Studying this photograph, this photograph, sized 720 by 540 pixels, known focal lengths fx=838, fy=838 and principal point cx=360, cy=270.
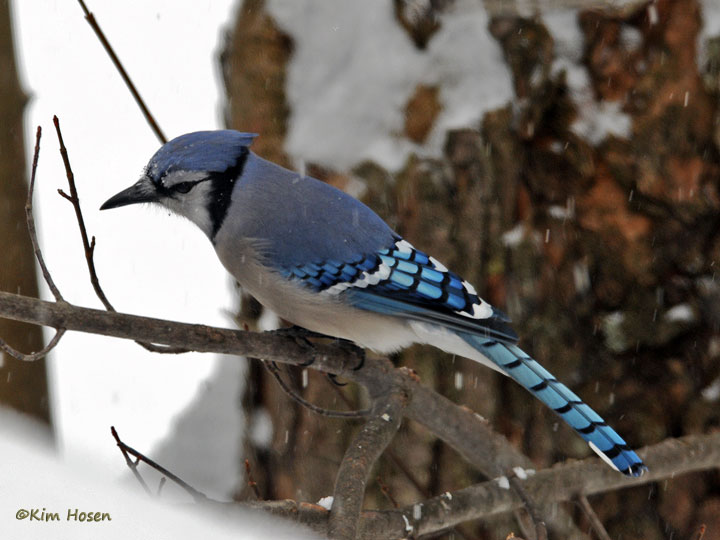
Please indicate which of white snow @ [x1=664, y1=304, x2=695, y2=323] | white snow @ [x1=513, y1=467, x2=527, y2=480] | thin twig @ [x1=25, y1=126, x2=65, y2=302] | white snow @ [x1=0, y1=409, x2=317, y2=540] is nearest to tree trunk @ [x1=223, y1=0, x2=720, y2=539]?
white snow @ [x1=664, y1=304, x2=695, y2=323]

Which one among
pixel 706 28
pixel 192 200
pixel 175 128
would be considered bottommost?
pixel 175 128

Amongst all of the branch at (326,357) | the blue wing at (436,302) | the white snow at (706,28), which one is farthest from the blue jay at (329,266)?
the white snow at (706,28)

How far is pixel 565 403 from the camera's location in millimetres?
2283

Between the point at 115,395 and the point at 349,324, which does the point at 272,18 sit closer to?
the point at 349,324

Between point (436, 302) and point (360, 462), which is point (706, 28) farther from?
point (360, 462)

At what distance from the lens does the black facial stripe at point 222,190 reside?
94.1 inches

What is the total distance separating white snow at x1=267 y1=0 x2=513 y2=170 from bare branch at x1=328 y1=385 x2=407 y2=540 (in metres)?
0.96

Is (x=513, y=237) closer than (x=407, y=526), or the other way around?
(x=407, y=526)

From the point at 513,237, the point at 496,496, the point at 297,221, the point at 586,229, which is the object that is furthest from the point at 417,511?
the point at 586,229

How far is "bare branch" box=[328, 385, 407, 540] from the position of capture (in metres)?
1.74

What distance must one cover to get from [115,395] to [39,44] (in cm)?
192

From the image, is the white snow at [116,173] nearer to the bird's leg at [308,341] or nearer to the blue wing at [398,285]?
the bird's leg at [308,341]

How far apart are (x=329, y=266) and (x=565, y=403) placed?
0.77 meters

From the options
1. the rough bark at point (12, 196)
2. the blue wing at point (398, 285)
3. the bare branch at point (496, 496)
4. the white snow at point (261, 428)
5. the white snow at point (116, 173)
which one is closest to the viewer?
the bare branch at point (496, 496)
